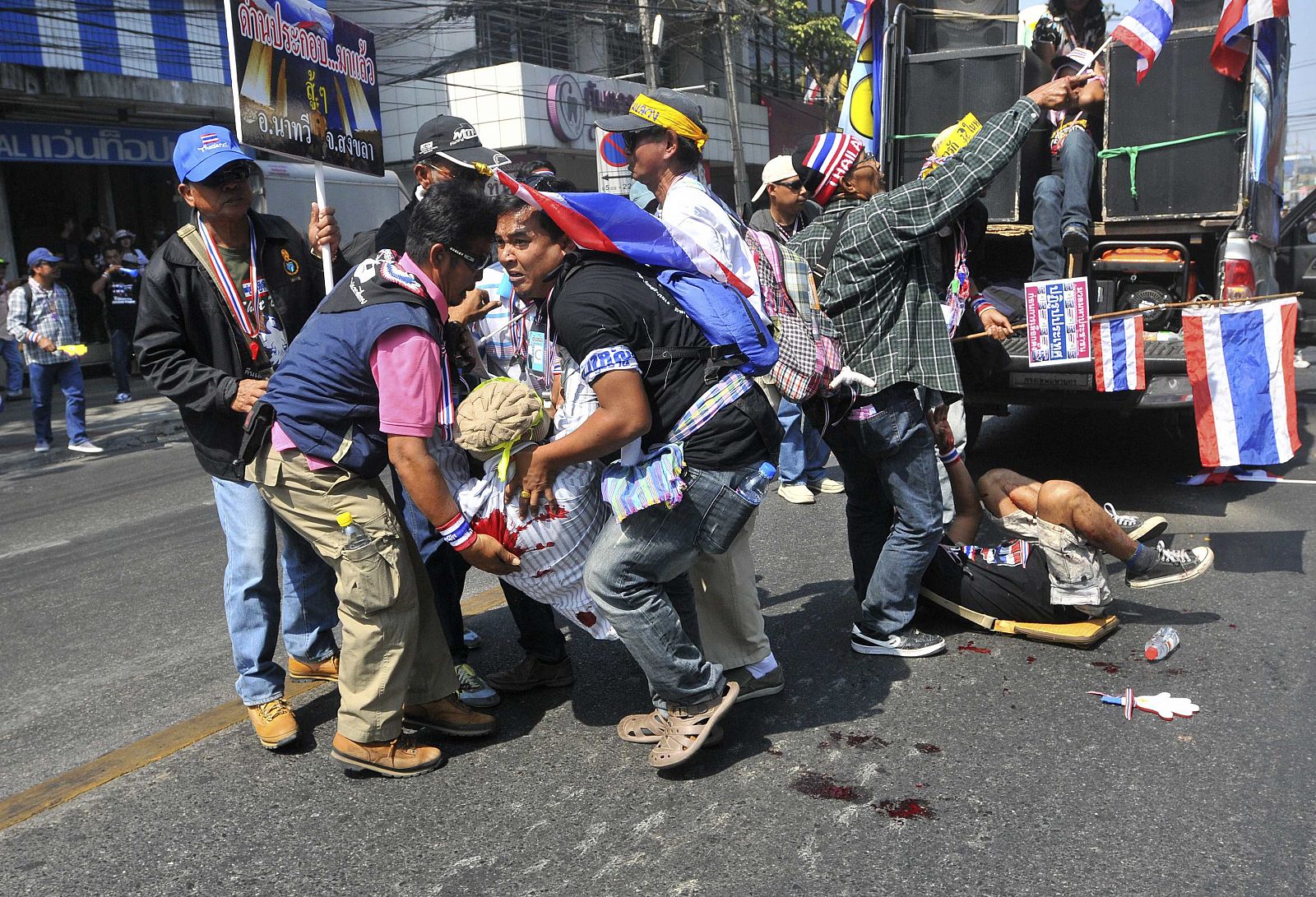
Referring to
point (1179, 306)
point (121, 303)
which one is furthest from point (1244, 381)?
point (121, 303)

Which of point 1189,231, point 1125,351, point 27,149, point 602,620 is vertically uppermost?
point 27,149

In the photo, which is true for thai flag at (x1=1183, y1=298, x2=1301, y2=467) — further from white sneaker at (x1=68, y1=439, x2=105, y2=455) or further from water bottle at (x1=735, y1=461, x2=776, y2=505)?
white sneaker at (x1=68, y1=439, x2=105, y2=455)

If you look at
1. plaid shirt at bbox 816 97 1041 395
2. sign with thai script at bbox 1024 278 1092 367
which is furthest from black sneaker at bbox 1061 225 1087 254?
plaid shirt at bbox 816 97 1041 395

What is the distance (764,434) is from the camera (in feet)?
10.4

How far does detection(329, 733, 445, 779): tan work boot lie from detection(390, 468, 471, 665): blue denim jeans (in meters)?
0.43

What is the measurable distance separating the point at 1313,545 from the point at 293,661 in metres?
4.54

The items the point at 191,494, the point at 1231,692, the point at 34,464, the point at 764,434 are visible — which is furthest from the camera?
the point at 34,464

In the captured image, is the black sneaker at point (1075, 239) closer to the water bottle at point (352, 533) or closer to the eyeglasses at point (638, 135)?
the eyeglasses at point (638, 135)

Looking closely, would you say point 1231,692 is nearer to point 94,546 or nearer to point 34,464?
point 94,546

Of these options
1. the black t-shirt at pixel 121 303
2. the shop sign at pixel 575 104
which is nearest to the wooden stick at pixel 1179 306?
the black t-shirt at pixel 121 303

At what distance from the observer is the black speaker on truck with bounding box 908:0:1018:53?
8078mm

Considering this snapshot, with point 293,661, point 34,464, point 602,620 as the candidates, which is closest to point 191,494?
point 34,464

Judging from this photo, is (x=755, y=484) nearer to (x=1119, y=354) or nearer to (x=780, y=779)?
(x=780, y=779)

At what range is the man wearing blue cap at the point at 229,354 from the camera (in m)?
3.47
